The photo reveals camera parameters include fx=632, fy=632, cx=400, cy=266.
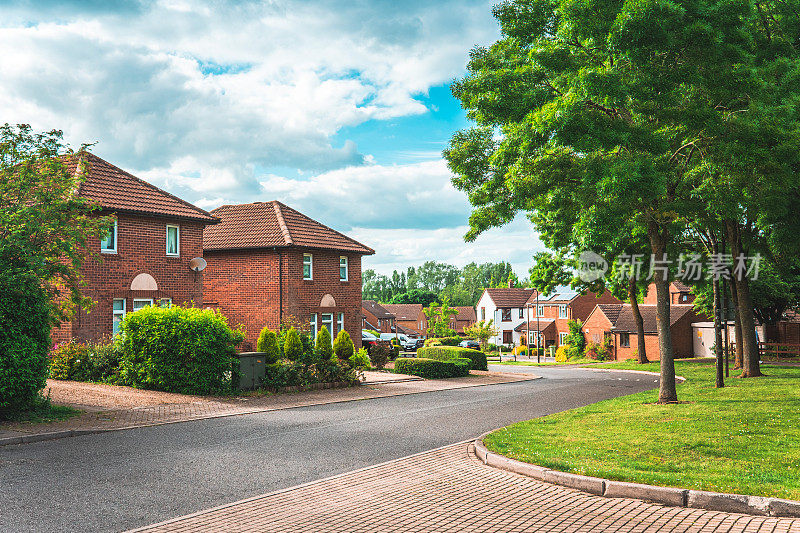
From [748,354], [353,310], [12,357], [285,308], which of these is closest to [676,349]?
[748,354]

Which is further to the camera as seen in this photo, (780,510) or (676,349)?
(676,349)

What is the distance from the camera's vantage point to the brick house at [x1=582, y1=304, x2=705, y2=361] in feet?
168

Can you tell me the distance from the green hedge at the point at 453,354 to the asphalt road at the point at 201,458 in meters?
14.7

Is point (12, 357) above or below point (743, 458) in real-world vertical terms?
above

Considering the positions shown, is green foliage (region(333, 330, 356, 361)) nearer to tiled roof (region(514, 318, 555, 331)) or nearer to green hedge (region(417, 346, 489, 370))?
green hedge (region(417, 346, 489, 370))

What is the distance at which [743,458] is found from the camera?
30.1 feet

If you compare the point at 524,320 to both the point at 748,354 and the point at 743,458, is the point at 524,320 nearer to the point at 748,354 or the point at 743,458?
the point at 748,354

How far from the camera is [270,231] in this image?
3108 centimetres

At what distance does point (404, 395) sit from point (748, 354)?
14268 millimetres

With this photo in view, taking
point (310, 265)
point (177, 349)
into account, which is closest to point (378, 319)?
point (310, 265)

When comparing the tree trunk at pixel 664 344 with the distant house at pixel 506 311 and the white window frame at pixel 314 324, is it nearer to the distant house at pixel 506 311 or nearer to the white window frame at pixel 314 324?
the white window frame at pixel 314 324

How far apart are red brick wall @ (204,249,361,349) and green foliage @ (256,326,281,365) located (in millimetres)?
8364

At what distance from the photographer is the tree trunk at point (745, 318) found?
24812 millimetres

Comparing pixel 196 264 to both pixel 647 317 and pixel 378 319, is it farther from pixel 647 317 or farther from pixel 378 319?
pixel 378 319
